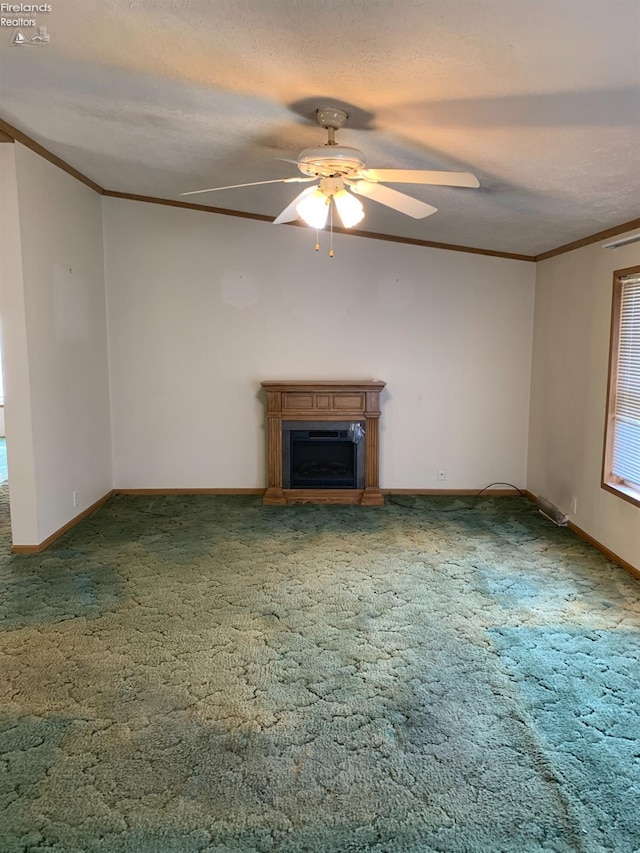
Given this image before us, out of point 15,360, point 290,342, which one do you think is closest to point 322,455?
point 290,342

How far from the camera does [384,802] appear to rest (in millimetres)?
1909

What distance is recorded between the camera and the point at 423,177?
2527 millimetres

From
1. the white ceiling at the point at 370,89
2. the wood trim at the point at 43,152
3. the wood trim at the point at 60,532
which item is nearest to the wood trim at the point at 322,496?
the wood trim at the point at 60,532

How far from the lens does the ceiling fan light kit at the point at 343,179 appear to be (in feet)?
8.18

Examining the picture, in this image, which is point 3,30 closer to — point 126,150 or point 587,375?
point 126,150

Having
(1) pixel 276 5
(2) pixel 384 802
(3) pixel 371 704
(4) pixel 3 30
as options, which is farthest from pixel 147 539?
(1) pixel 276 5

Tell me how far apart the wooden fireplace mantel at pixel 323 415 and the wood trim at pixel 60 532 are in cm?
150

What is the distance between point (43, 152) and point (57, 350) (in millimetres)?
1366

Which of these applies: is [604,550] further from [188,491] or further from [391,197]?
[188,491]

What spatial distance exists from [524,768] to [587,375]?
3.06 meters

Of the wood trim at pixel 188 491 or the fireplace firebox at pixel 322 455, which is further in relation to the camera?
the wood trim at pixel 188 491

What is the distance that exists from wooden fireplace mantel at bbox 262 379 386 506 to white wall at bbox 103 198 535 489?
33 cm

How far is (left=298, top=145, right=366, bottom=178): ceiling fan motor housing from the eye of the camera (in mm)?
2488

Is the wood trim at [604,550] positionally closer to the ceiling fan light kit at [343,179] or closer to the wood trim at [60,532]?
the ceiling fan light kit at [343,179]
